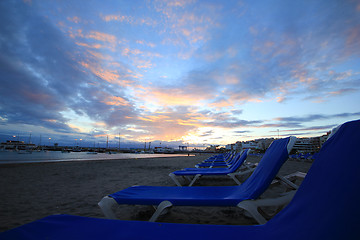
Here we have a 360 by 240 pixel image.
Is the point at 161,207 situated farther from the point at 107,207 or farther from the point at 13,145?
the point at 13,145

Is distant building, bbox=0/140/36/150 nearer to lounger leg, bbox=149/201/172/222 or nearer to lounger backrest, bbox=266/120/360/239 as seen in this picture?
lounger leg, bbox=149/201/172/222

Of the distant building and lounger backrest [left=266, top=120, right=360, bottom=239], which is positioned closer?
lounger backrest [left=266, top=120, right=360, bottom=239]

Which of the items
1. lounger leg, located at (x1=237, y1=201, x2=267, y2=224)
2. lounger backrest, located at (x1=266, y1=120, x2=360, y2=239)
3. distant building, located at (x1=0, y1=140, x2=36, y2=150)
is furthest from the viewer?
distant building, located at (x1=0, y1=140, x2=36, y2=150)

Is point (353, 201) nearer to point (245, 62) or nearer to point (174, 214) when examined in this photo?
point (174, 214)

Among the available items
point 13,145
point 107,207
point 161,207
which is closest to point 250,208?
point 161,207

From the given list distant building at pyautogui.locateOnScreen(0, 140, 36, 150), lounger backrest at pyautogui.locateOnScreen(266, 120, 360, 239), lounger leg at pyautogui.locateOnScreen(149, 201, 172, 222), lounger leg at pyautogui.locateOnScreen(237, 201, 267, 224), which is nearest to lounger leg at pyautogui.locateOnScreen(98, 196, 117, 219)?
lounger leg at pyautogui.locateOnScreen(149, 201, 172, 222)

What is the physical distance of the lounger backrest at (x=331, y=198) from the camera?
717 mm

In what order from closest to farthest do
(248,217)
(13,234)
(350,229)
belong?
(350,229) → (13,234) → (248,217)

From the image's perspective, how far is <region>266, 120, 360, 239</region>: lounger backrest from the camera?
0.72 m

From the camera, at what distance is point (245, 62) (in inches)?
423

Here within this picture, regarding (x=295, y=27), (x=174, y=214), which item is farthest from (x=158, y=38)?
(x=174, y=214)

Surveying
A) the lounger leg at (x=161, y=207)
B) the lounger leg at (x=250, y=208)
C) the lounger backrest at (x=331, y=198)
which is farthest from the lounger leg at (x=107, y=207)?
the lounger backrest at (x=331, y=198)

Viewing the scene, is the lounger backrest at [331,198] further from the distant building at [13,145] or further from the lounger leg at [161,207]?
the distant building at [13,145]

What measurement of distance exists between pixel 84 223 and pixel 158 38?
9.94 metres
